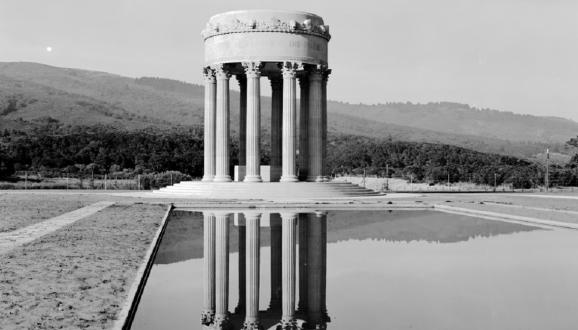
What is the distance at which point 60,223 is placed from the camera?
112 feet

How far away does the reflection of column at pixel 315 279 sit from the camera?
14.6 meters

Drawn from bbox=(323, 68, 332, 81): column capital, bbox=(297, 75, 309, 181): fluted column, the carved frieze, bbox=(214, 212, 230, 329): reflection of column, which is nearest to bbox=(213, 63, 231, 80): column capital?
the carved frieze

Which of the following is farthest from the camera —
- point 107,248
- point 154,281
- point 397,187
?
point 397,187

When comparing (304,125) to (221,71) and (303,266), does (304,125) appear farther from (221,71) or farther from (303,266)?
(303,266)

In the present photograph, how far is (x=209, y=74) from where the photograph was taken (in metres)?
65.9

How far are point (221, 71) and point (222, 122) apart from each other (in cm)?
444

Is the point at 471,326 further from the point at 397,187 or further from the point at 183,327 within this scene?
the point at 397,187

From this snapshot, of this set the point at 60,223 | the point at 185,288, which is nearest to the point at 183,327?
the point at 185,288

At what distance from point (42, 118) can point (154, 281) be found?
580ft

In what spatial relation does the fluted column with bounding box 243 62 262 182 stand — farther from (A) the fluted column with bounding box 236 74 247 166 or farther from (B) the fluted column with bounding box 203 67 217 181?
(A) the fluted column with bounding box 236 74 247 166

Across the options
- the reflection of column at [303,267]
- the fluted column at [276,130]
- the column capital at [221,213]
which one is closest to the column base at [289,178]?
the fluted column at [276,130]

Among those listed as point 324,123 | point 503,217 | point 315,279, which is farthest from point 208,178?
point 315,279

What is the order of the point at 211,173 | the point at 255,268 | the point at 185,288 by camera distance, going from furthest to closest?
the point at 211,173
the point at 255,268
the point at 185,288

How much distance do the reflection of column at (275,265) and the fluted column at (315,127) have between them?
29.2 metres
